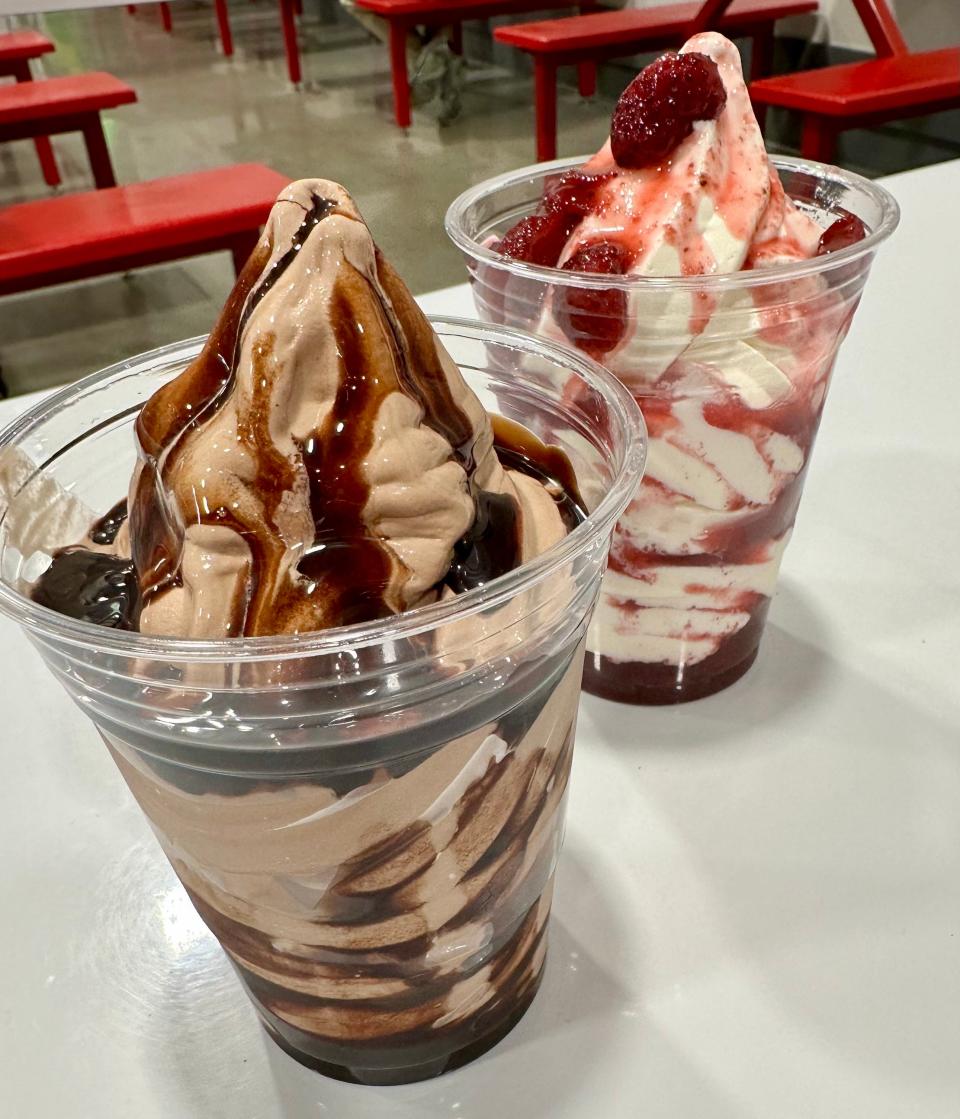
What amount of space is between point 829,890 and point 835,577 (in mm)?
386

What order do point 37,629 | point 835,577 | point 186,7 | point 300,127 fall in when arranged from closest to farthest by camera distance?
point 37,629 < point 835,577 < point 300,127 < point 186,7

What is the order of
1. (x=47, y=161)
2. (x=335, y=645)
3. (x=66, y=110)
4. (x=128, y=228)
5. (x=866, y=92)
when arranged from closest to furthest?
(x=335, y=645), (x=128, y=228), (x=866, y=92), (x=66, y=110), (x=47, y=161)

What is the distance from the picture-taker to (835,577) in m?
1.05

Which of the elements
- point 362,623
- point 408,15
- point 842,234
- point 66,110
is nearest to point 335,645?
point 362,623

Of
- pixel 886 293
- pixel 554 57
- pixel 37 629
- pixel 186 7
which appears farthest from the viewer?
pixel 186 7

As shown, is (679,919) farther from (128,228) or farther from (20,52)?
(20,52)

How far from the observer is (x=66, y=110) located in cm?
386

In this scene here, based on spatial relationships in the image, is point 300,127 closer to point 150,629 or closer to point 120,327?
point 120,327

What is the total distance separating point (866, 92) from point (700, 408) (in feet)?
9.32

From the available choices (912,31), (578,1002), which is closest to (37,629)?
(578,1002)

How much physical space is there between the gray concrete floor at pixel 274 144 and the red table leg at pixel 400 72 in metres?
0.11

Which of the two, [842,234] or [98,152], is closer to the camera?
[842,234]

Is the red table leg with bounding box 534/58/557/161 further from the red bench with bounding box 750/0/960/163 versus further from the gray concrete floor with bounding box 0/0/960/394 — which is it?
the red bench with bounding box 750/0/960/163

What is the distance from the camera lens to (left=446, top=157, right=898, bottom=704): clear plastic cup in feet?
2.49
